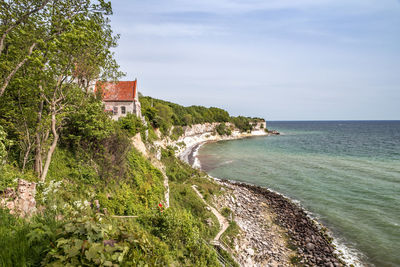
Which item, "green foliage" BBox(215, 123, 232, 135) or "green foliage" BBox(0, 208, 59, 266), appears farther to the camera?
"green foliage" BBox(215, 123, 232, 135)

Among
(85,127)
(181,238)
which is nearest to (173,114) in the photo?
(85,127)

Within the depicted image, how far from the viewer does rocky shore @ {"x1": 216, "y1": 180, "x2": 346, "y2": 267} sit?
1572cm

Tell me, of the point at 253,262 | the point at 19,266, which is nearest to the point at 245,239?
the point at 253,262

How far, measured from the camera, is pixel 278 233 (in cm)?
1928

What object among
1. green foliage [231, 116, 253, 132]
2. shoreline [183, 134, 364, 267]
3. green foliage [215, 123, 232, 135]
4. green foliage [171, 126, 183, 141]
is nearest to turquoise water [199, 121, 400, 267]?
shoreline [183, 134, 364, 267]

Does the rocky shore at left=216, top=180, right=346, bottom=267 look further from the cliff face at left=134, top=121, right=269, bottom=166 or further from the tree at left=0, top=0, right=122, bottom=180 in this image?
the cliff face at left=134, top=121, right=269, bottom=166

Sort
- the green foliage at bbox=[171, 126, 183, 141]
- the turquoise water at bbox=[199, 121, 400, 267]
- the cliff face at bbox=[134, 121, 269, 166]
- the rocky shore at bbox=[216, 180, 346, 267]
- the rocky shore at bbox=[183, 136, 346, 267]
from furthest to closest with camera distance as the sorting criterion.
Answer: the green foliage at bbox=[171, 126, 183, 141] < the cliff face at bbox=[134, 121, 269, 166] < the turquoise water at bbox=[199, 121, 400, 267] < the rocky shore at bbox=[216, 180, 346, 267] < the rocky shore at bbox=[183, 136, 346, 267]

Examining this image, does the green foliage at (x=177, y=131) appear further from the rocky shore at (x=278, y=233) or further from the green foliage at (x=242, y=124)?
the green foliage at (x=242, y=124)

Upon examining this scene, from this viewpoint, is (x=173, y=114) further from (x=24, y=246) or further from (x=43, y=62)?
(x=24, y=246)

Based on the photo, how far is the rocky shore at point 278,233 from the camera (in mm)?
15719

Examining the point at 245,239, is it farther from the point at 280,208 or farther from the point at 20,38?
the point at 20,38

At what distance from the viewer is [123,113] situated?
1174 inches

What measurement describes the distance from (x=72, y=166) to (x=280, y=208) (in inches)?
900

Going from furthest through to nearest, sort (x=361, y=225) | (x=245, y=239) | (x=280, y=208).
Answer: (x=280, y=208), (x=361, y=225), (x=245, y=239)
